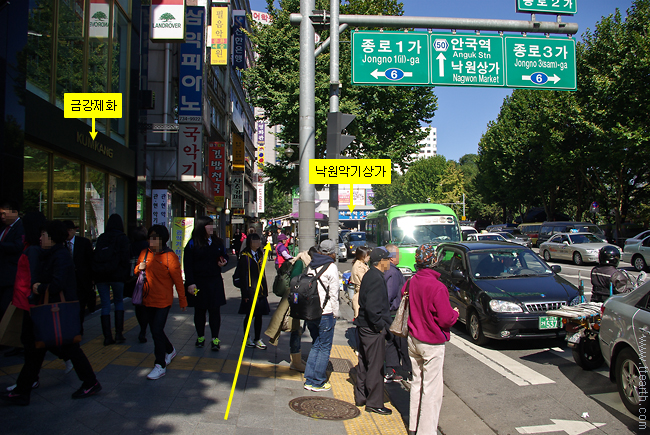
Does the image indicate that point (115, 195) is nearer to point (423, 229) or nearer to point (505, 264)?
point (423, 229)

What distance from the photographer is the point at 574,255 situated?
24.1m

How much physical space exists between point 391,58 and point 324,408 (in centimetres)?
701

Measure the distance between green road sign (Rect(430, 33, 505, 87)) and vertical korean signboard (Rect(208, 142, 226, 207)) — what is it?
17.5 metres

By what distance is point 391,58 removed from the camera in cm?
971

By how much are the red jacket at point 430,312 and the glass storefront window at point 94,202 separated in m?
8.65

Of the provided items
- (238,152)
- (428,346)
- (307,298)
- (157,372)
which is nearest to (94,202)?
(157,372)

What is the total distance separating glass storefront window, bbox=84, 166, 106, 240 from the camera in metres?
10.9

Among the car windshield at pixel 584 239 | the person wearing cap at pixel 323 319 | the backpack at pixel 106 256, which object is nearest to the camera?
the person wearing cap at pixel 323 319

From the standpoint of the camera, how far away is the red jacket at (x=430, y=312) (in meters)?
4.35

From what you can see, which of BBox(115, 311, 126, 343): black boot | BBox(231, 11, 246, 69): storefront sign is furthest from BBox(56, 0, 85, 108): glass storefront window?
BBox(231, 11, 246, 69): storefront sign

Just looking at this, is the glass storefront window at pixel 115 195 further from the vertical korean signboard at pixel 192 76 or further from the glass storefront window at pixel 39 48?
the vertical korean signboard at pixel 192 76

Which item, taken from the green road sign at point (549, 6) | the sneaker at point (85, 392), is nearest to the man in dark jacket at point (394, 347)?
the sneaker at point (85, 392)

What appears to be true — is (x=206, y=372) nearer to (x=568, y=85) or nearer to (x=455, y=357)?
(x=455, y=357)

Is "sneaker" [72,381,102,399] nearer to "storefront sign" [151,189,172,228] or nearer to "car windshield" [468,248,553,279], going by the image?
"car windshield" [468,248,553,279]
